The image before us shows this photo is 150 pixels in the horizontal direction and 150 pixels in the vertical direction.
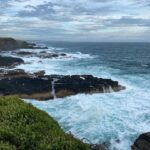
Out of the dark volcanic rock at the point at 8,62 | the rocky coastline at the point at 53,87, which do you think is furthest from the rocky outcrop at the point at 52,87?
the dark volcanic rock at the point at 8,62

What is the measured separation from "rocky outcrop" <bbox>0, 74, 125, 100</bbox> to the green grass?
1033 inches

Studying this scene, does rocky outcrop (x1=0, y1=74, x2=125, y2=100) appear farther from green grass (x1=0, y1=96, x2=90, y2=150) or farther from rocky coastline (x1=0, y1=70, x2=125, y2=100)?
green grass (x1=0, y1=96, x2=90, y2=150)

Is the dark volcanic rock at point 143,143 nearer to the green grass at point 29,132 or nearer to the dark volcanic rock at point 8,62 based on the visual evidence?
the green grass at point 29,132

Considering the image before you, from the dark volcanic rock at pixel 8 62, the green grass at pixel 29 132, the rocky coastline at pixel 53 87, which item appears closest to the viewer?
the green grass at pixel 29 132

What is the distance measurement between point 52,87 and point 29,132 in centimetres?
2974

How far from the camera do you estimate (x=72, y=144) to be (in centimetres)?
1001

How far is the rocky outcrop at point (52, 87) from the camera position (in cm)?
3822

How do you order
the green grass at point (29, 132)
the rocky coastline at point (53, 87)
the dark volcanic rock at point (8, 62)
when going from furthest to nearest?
1. the dark volcanic rock at point (8, 62)
2. the rocky coastline at point (53, 87)
3. the green grass at point (29, 132)

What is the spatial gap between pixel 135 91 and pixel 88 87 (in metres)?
5.70

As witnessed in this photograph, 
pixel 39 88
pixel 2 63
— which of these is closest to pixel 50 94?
pixel 39 88

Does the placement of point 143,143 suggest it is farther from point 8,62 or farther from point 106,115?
point 8,62

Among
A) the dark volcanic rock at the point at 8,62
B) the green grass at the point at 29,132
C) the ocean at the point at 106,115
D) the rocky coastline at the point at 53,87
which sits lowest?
the ocean at the point at 106,115

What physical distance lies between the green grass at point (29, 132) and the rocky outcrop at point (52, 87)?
26.2 metres

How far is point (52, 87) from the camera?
39969 mm
